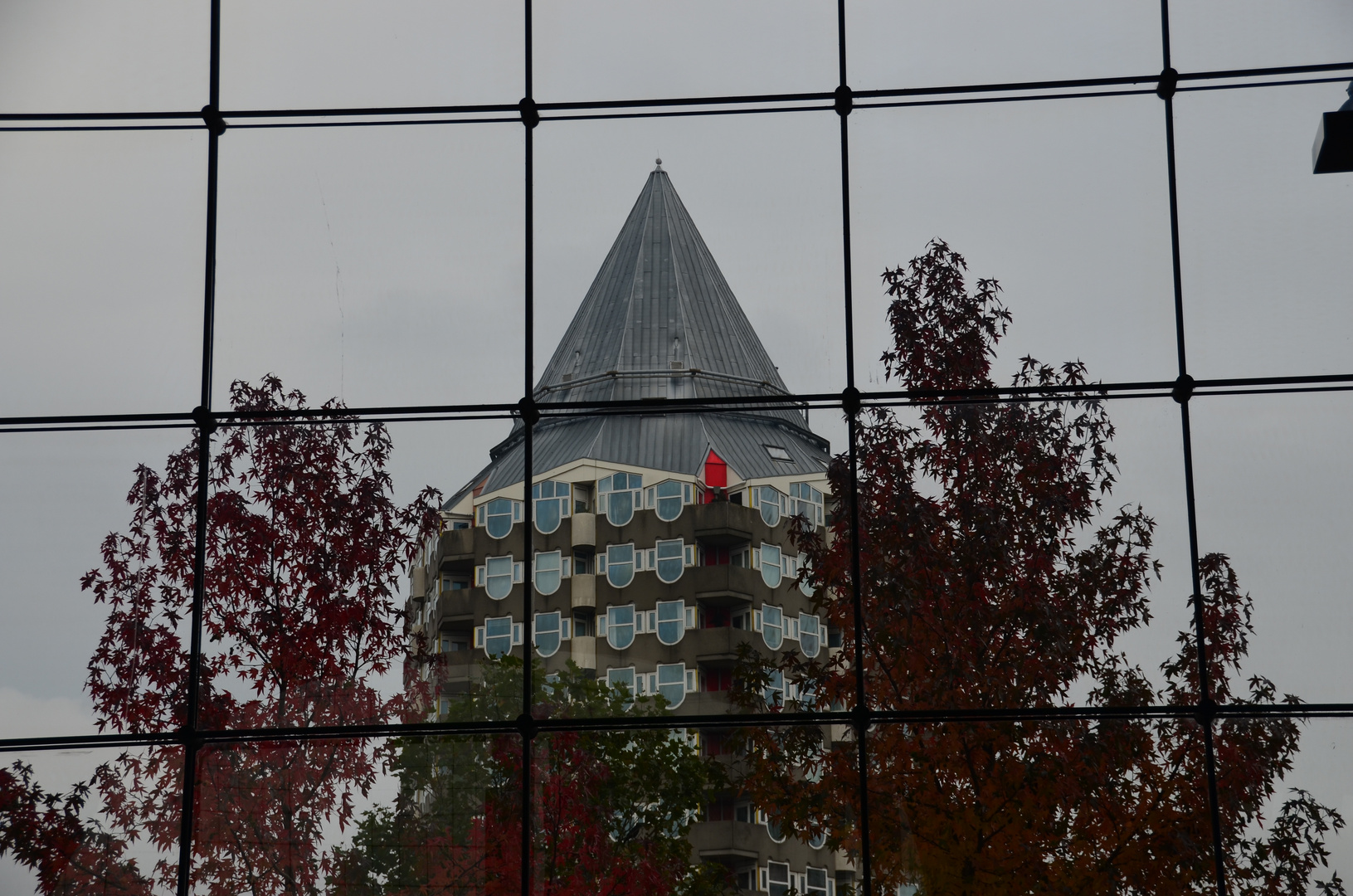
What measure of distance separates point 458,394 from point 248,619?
1.01 m

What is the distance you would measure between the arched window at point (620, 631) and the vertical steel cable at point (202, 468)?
1.35m

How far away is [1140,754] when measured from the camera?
12.9 feet

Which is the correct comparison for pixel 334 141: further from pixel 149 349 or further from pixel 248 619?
pixel 248 619

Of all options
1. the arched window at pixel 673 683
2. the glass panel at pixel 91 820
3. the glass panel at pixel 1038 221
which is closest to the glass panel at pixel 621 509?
the arched window at pixel 673 683

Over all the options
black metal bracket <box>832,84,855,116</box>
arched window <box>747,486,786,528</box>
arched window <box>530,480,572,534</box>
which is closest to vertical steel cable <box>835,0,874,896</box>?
black metal bracket <box>832,84,855,116</box>

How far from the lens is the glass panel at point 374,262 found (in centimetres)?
432

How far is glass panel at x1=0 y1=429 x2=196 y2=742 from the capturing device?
4.11 metres

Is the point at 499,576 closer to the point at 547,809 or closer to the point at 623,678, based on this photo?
the point at 623,678

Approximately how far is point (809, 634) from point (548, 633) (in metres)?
0.83

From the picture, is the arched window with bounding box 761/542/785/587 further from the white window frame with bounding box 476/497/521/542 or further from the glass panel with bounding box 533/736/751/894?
the white window frame with bounding box 476/497/521/542

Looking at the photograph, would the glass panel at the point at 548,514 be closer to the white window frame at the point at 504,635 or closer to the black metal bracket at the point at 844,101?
the white window frame at the point at 504,635

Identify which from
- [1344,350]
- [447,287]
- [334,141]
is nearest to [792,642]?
[447,287]

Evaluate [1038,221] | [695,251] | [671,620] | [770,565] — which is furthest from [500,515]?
[1038,221]

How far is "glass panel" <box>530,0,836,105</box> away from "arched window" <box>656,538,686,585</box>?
1.61 meters
